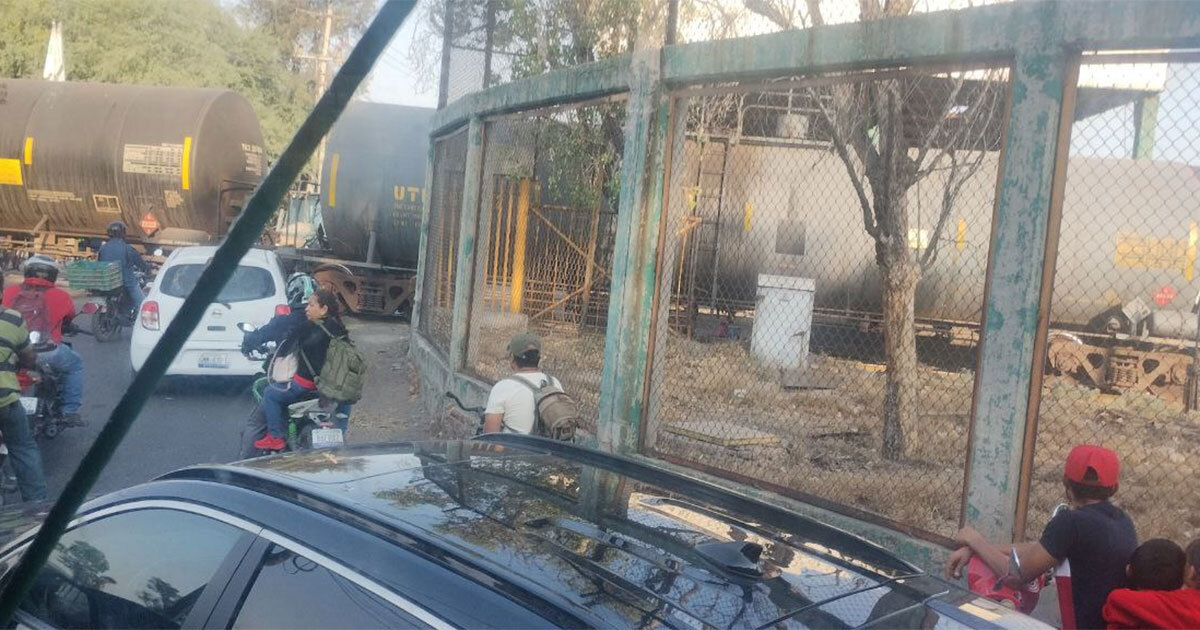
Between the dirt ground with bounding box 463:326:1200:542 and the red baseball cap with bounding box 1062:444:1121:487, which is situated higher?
the red baseball cap with bounding box 1062:444:1121:487

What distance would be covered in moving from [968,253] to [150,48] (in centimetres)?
2261

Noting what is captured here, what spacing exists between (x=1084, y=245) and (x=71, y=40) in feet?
86.8

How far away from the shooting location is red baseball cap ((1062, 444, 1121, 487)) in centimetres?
348

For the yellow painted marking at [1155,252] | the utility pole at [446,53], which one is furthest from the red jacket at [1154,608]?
the utility pole at [446,53]

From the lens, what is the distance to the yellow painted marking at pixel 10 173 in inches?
777

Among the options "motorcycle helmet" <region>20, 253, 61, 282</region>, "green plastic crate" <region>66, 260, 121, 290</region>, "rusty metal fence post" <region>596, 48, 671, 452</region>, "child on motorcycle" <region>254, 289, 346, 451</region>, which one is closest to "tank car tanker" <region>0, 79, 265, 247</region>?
"green plastic crate" <region>66, 260, 121, 290</region>

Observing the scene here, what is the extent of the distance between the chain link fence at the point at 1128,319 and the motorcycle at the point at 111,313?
12.0 metres

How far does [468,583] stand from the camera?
218cm

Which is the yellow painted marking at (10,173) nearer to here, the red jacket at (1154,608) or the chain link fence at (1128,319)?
the chain link fence at (1128,319)

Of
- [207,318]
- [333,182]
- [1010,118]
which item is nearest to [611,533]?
[1010,118]

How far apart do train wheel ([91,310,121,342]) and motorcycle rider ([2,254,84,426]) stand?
5702mm

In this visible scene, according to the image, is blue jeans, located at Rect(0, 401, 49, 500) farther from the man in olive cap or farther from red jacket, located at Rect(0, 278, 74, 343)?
the man in olive cap

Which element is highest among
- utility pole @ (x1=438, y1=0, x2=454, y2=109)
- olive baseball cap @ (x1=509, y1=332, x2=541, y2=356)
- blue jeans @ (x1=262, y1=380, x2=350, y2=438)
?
utility pole @ (x1=438, y1=0, x2=454, y2=109)

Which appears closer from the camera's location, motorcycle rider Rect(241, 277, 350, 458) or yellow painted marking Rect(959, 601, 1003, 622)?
yellow painted marking Rect(959, 601, 1003, 622)
